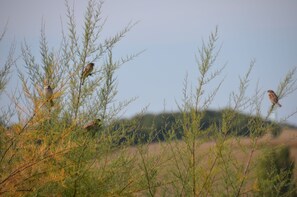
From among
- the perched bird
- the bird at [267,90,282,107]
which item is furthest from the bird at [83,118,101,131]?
the bird at [267,90,282,107]

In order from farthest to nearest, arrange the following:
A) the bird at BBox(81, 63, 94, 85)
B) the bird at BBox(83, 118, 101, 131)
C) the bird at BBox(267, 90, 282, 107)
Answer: the bird at BBox(267, 90, 282, 107), the bird at BBox(81, 63, 94, 85), the bird at BBox(83, 118, 101, 131)

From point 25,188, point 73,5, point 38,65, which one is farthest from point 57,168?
point 73,5

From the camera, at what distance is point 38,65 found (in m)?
4.82

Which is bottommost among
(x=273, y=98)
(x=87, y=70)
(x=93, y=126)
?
(x=93, y=126)

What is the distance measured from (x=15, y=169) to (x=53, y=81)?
4.24 ft

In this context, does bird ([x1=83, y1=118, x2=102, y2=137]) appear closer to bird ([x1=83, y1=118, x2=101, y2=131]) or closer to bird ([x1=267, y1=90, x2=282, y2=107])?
bird ([x1=83, y1=118, x2=101, y2=131])

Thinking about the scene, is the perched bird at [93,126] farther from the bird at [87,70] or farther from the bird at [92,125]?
the bird at [87,70]

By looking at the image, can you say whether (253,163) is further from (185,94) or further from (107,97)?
(107,97)

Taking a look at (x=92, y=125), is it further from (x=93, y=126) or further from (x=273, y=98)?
(x=273, y=98)

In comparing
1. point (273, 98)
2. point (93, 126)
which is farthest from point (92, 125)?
point (273, 98)

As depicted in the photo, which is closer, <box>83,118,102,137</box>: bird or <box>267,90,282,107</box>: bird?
<box>83,118,102,137</box>: bird

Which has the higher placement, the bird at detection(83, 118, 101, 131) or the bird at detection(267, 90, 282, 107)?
the bird at detection(267, 90, 282, 107)

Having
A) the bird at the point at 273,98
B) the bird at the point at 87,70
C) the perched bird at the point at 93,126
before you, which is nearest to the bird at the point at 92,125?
the perched bird at the point at 93,126

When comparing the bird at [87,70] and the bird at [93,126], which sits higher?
the bird at [87,70]
